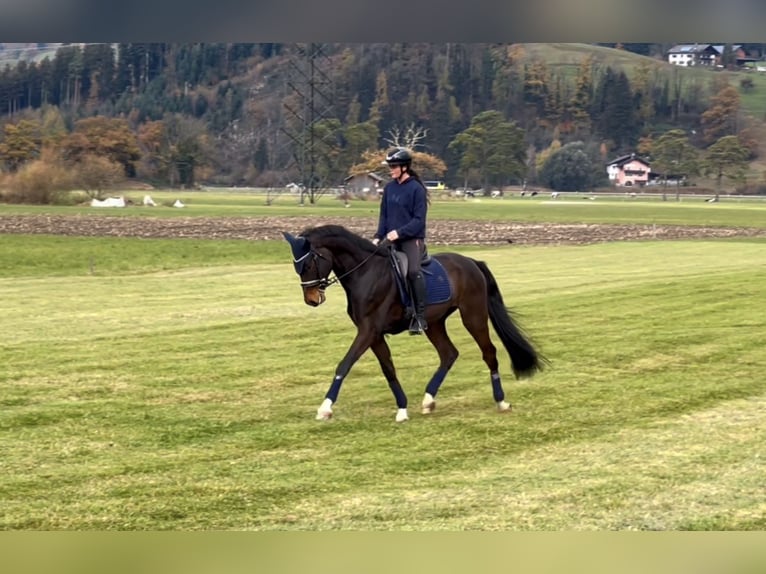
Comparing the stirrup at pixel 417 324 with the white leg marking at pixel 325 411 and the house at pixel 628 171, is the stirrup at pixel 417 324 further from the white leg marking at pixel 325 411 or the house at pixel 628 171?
the house at pixel 628 171

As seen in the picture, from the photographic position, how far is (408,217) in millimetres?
9734

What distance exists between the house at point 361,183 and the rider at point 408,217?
230ft

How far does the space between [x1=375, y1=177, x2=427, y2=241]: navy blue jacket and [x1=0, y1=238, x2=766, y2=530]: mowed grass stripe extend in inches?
70.7

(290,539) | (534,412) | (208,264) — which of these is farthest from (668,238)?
(290,539)

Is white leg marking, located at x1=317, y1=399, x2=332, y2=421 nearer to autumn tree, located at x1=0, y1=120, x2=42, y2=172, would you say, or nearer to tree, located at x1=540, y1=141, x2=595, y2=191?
autumn tree, located at x1=0, y1=120, x2=42, y2=172

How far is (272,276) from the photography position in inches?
1094

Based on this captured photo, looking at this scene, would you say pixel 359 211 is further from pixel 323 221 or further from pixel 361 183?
pixel 361 183

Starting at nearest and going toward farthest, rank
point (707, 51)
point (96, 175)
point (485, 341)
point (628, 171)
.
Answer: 1. point (707, 51)
2. point (485, 341)
3. point (96, 175)
4. point (628, 171)

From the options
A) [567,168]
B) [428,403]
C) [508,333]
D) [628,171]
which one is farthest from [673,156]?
[428,403]

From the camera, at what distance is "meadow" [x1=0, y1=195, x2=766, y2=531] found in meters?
6.77

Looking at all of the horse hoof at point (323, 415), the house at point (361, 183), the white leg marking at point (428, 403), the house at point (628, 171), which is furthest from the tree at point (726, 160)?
the horse hoof at point (323, 415)

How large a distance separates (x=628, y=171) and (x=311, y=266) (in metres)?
97.2

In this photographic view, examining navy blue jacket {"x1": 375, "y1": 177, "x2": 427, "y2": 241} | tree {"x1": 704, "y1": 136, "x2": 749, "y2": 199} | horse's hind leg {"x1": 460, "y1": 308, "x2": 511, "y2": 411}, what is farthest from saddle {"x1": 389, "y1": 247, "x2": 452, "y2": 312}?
tree {"x1": 704, "y1": 136, "x2": 749, "y2": 199}

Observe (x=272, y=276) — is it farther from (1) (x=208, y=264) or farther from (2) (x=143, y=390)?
(2) (x=143, y=390)
